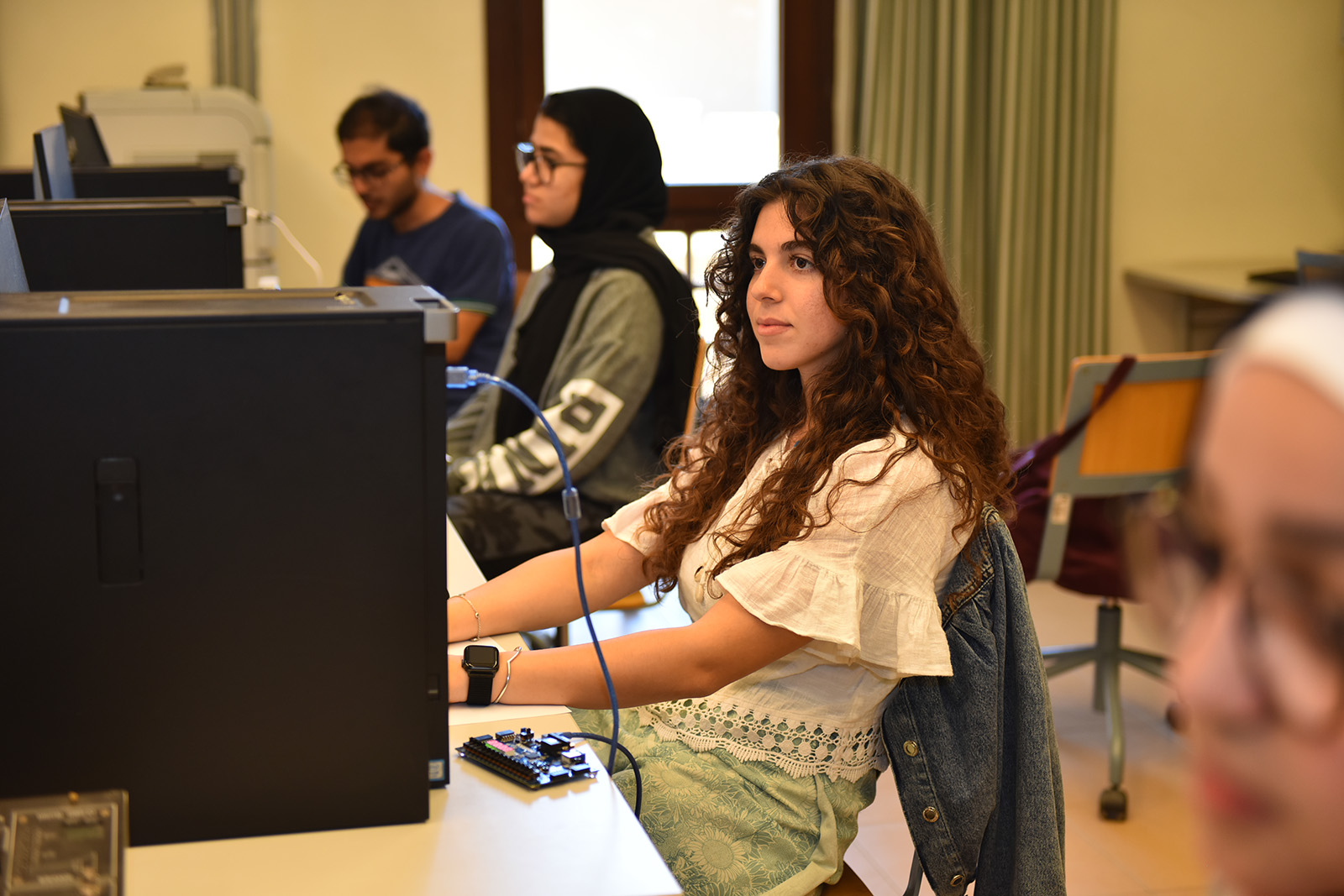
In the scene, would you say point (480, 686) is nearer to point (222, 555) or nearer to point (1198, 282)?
point (222, 555)

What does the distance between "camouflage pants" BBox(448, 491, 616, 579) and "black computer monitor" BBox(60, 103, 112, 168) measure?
42.6 inches

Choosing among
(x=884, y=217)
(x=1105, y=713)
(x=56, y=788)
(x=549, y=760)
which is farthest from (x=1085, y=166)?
(x=56, y=788)

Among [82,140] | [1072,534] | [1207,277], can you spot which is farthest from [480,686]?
[1207,277]

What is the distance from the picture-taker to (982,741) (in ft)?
3.78

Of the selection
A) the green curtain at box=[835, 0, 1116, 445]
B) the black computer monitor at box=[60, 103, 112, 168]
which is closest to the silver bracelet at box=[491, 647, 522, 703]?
the black computer monitor at box=[60, 103, 112, 168]

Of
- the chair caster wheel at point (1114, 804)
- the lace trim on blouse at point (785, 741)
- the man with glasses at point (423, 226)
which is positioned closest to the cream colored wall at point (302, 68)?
the man with glasses at point (423, 226)

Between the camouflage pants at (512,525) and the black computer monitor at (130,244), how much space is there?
63 cm

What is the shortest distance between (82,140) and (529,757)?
206 cm

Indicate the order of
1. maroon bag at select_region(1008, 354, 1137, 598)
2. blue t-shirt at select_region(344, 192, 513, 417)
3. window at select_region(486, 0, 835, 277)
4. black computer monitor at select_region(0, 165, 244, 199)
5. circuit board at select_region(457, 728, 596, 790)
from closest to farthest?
circuit board at select_region(457, 728, 596, 790) → black computer monitor at select_region(0, 165, 244, 199) → maroon bag at select_region(1008, 354, 1137, 598) → blue t-shirt at select_region(344, 192, 513, 417) → window at select_region(486, 0, 835, 277)

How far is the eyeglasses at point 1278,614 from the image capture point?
1.04 feet

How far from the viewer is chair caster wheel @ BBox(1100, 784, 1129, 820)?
7.40 ft

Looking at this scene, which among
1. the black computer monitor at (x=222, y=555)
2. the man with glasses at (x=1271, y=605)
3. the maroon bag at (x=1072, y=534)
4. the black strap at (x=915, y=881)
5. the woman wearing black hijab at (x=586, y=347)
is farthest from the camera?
the maroon bag at (x=1072, y=534)

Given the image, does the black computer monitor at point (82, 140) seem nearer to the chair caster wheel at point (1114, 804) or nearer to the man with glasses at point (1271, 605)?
the chair caster wheel at point (1114, 804)

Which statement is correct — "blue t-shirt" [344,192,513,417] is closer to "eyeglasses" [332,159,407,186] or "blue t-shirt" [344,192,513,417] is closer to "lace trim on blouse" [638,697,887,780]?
"eyeglasses" [332,159,407,186]
